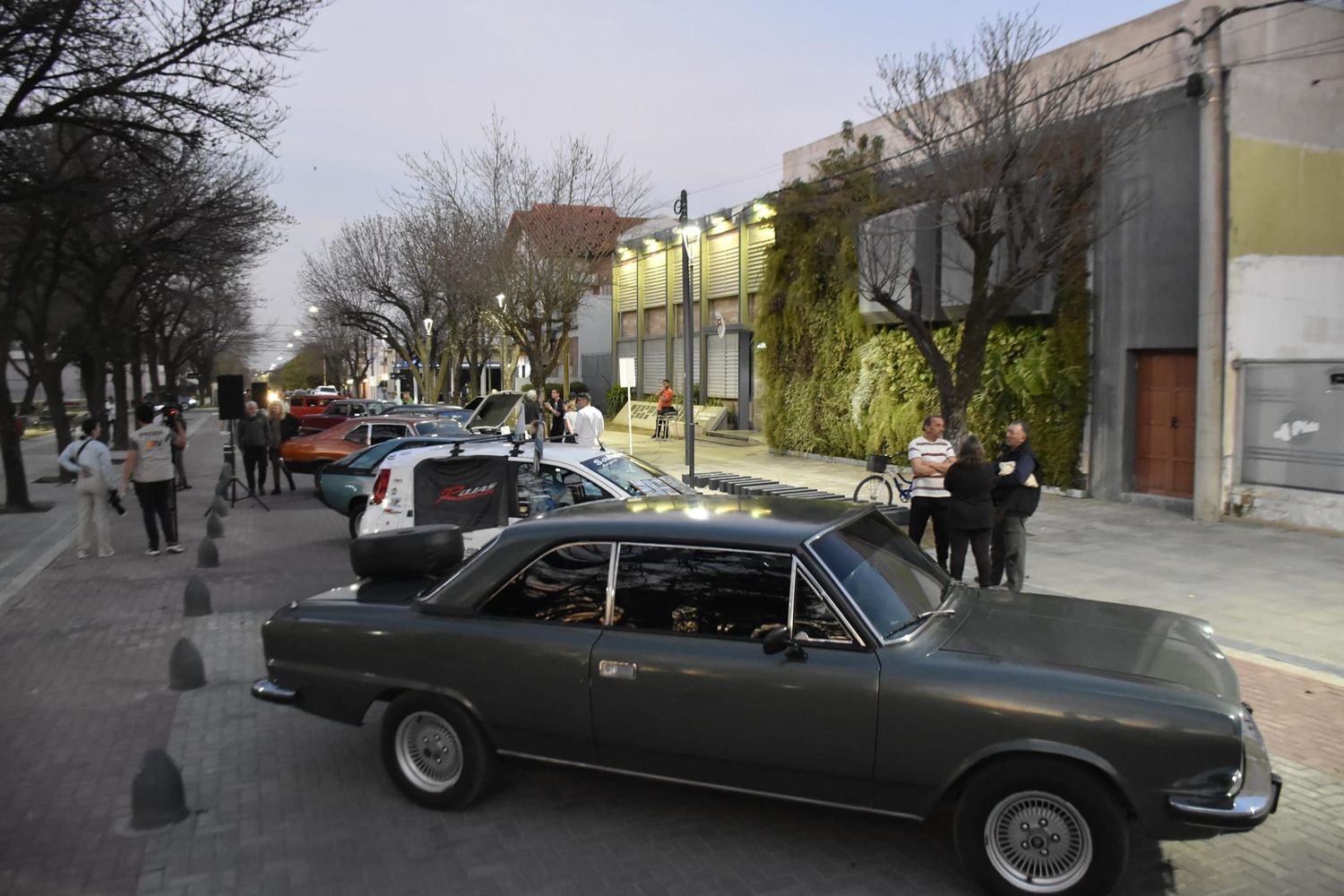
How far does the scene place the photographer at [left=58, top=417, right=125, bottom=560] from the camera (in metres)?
11.4

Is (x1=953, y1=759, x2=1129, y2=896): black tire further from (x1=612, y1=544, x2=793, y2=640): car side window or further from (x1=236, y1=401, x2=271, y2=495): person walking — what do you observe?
(x1=236, y1=401, x2=271, y2=495): person walking

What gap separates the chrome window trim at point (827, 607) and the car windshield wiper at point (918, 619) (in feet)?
0.44

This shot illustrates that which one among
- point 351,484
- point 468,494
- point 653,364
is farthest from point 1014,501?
point 653,364

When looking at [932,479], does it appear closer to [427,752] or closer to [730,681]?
[730,681]

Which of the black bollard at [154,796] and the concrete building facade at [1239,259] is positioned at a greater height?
the concrete building facade at [1239,259]

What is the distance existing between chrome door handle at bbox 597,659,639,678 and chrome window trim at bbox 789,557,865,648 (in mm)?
722

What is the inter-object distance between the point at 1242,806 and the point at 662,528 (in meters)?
2.49

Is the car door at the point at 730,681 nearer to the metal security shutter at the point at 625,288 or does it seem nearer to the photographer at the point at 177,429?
the photographer at the point at 177,429

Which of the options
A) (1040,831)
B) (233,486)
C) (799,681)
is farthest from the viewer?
(233,486)

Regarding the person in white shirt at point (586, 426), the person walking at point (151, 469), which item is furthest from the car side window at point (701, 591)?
the person in white shirt at point (586, 426)

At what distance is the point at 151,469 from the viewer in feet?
Answer: 37.9

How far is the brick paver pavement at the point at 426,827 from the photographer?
4.04m

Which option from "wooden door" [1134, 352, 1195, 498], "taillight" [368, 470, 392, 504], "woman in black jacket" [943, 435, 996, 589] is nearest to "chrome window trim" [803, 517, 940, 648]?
"woman in black jacket" [943, 435, 996, 589]

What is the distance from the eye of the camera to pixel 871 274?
44.4 feet
